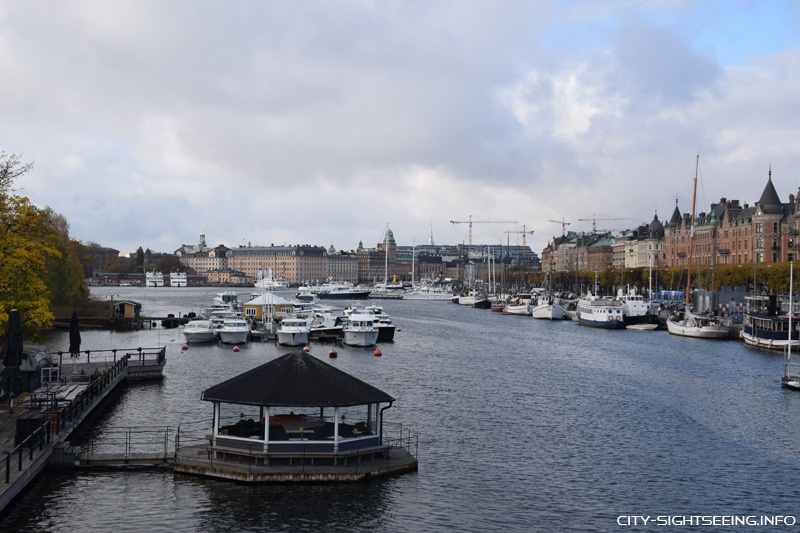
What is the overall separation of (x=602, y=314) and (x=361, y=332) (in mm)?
43666

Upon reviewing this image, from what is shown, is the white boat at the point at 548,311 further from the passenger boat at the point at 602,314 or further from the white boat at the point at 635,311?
the white boat at the point at 635,311

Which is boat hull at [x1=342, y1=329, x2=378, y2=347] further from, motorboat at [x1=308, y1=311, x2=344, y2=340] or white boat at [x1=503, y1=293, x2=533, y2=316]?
white boat at [x1=503, y1=293, x2=533, y2=316]

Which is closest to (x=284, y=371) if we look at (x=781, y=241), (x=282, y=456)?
(x=282, y=456)

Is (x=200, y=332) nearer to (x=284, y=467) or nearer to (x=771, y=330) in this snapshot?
(x=284, y=467)

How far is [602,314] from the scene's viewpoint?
103m

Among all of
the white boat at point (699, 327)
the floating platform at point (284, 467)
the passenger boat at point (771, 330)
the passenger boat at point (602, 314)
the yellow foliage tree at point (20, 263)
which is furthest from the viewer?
the passenger boat at point (602, 314)

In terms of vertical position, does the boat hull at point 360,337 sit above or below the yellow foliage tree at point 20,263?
below

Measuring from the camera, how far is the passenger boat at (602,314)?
101m

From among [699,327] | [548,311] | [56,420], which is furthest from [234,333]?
[548,311]

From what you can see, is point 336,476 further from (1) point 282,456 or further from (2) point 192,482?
(2) point 192,482

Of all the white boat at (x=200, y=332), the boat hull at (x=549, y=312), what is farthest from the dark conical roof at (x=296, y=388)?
the boat hull at (x=549, y=312)

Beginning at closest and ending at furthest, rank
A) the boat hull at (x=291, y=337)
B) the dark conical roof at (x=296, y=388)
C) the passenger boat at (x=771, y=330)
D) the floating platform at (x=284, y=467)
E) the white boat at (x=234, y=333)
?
the floating platform at (x=284, y=467)
the dark conical roof at (x=296, y=388)
the passenger boat at (x=771, y=330)
the boat hull at (x=291, y=337)
the white boat at (x=234, y=333)

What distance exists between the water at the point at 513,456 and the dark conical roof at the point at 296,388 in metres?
2.79

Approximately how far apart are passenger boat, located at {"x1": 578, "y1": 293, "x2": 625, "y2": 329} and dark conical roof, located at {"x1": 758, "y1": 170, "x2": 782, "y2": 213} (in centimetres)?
4007
